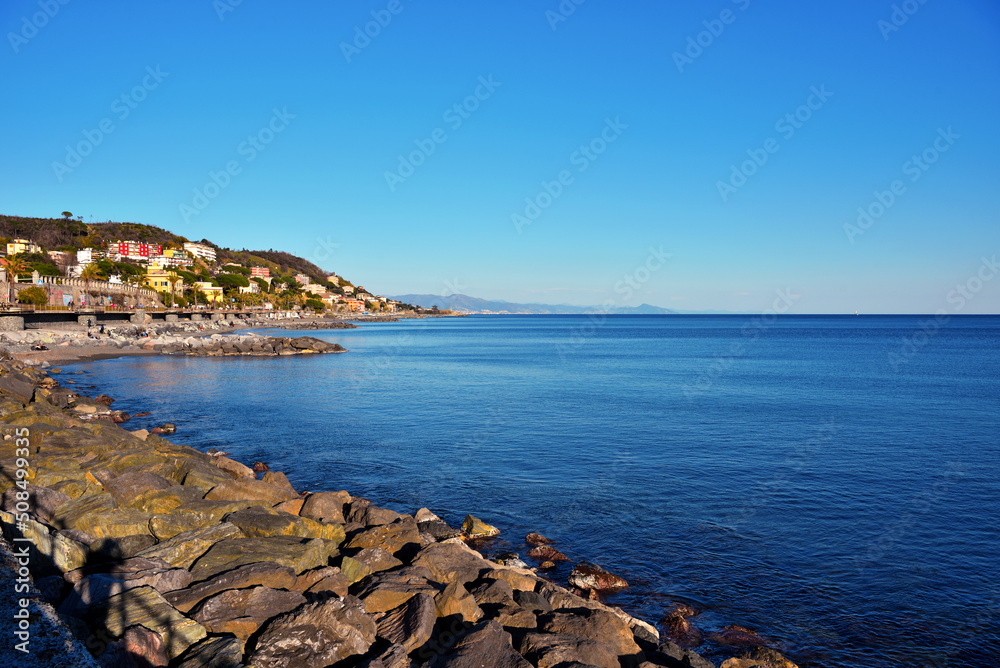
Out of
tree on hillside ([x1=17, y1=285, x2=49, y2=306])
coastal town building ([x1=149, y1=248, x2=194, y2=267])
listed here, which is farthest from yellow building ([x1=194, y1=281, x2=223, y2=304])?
tree on hillside ([x1=17, y1=285, x2=49, y2=306])

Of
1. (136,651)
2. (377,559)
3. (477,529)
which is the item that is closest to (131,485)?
(377,559)

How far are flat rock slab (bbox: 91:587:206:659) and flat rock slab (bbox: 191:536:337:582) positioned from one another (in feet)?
4.63

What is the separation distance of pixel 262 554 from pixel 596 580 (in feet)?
19.6

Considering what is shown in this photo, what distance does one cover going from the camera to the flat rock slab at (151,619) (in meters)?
5.94

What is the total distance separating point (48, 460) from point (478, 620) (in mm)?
10274

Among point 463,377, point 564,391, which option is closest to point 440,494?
point 564,391

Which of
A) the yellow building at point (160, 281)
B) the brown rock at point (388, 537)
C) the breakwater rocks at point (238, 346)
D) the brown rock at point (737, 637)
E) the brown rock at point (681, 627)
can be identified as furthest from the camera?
the yellow building at point (160, 281)

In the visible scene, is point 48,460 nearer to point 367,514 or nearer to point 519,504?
point 367,514

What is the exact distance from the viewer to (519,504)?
→ 51.2 ft

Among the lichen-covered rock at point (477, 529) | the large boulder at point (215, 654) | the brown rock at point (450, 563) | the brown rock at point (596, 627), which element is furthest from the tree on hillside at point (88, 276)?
the brown rock at point (596, 627)

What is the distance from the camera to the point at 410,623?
7.38m

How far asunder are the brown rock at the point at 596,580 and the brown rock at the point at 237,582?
534 cm

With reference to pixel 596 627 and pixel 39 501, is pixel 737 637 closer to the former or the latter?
pixel 596 627

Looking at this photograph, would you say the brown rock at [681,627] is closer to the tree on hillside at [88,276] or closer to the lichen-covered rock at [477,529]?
the lichen-covered rock at [477,529]
